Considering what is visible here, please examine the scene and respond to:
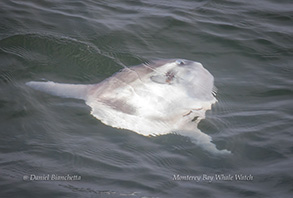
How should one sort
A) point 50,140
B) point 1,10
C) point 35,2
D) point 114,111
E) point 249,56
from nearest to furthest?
point 50,140 < point 114,111 < point 249,56 < point 1,10 < point 35,2

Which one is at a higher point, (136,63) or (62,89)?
(136,63)

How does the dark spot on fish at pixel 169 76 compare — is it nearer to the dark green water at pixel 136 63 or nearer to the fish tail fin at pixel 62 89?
the dark green water at pixel 136 63

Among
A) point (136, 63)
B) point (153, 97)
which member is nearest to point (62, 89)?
point (153, 97)

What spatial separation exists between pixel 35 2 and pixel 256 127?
513 centimetres

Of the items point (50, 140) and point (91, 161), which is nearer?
point (91, 161)

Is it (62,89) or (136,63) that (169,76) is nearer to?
(136,63)

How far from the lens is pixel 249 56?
6.13 meters

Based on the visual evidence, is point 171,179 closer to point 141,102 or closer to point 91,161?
point 91,161

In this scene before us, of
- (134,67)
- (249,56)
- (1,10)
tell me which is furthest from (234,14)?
(1,10)

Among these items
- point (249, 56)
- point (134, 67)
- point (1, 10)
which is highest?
point (249, 56)

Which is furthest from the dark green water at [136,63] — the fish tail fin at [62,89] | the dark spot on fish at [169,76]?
the dark spot on fish at [169,76]

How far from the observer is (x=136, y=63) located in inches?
216

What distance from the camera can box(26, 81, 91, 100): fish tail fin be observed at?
465 cm

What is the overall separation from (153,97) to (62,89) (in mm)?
1145
